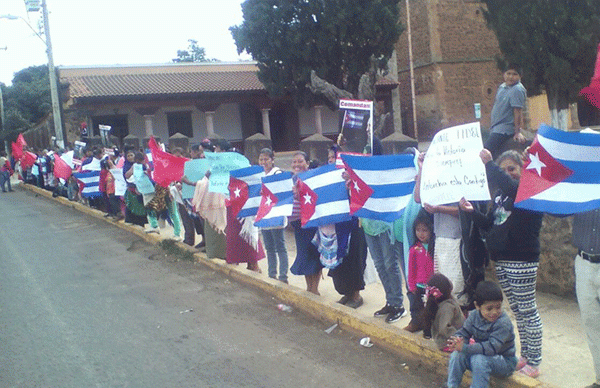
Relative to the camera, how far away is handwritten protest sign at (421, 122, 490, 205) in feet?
15.5

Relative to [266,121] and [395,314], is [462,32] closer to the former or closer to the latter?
[266,121]

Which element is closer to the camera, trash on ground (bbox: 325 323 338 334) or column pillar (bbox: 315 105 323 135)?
trash on ground (bbox: 325 323 338 334)

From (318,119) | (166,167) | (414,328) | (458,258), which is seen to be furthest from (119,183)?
(318,119)

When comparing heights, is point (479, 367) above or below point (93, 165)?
below

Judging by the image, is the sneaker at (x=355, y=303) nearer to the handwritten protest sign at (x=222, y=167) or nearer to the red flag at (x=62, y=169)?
the handwritten protest sign at (x=222, y=167)

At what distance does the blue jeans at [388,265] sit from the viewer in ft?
20.5

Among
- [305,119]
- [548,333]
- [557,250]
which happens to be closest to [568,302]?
[557,250]

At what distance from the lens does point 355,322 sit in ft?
20.2

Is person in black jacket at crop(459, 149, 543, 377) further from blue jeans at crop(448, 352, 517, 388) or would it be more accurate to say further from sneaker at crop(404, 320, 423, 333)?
sneaker at crop(404, 320, 423, 333)

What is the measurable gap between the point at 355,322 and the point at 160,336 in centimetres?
193

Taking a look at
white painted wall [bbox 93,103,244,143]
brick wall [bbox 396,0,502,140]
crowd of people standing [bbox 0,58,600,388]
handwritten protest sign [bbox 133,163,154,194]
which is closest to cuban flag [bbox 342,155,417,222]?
crowd of people standing [bbox 0,58,600,388]

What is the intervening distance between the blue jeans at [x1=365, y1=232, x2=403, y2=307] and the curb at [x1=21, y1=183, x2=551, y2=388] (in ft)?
1.18

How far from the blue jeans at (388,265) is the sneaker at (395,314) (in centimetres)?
4

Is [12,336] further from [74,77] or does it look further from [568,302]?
[74,77]
